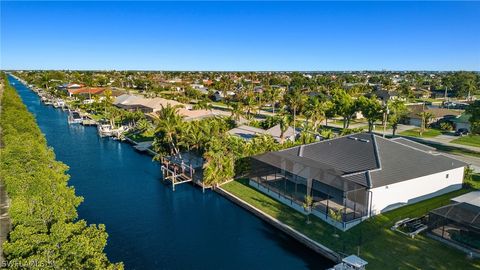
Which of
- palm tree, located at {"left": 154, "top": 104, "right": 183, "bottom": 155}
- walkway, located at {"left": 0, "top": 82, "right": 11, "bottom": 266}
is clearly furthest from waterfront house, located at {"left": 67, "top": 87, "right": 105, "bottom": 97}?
walkway, located at {"left": 0, "top": 82, "right": 11, "bottom": 266}

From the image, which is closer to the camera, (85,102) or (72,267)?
(72,267)

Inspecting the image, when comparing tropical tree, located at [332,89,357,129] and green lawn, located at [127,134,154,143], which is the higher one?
tropical tree, located at [332,89,357,129]

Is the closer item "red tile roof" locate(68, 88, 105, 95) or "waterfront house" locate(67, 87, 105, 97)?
"waterfront house" locate(67, 87, 105, 97)

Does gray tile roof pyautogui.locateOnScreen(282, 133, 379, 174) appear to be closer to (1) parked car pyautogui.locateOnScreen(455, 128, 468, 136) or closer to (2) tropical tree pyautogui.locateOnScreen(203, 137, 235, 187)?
(2) tropical tree pyautogui.locateOnScreen(203, 137, 235, 187)

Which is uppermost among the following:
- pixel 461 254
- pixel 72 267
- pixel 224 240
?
pixel 72 267

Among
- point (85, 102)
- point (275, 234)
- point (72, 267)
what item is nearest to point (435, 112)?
point (275, 234)

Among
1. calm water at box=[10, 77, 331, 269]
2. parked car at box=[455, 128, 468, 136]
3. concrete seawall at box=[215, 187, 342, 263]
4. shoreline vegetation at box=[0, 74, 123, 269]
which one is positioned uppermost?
shoreline vegetation at box=[0, 74, 123, 269]

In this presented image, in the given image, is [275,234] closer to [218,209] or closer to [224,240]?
[224,240]

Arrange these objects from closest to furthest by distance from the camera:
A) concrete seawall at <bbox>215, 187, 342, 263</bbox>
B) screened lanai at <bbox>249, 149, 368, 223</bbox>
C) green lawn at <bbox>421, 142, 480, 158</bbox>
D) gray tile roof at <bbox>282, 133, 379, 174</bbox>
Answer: concrete seawall at <bbox>215, 187, 342, 263</bbox> < screened lanai at <bbox>249, 149, 368, 223</bbox> < gray tile roof at <bbox>282, 133, 379, 174</bbox> < green lawn at <bbox>421, 142, 480, 158</bbox>

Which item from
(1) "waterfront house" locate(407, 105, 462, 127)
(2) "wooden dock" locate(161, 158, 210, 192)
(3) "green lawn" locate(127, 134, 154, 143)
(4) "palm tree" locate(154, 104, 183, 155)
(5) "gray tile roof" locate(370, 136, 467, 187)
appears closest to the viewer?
(5) "gray tile roof" locate(370, 136, 467, 187)
